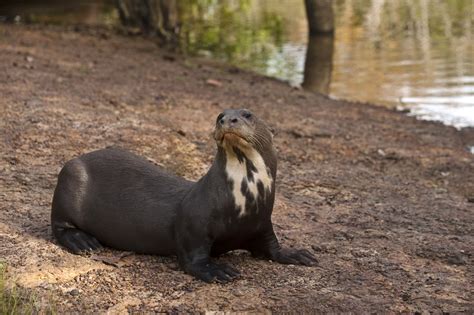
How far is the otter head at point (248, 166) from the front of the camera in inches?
173

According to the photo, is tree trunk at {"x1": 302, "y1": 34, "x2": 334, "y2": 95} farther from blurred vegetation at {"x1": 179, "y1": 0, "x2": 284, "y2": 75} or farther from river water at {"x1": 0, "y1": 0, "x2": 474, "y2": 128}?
blurred vegetation at {"x1": 179, "y1": 0, "x2": 284, "y2": 75}

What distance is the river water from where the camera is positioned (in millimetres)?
11789

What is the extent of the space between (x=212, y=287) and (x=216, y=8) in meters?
18.1

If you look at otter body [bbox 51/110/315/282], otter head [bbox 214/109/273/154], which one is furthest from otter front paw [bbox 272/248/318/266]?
otter head [bbox 214/109/273/154]

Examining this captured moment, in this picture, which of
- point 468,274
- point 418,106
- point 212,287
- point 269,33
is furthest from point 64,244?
point 269,33

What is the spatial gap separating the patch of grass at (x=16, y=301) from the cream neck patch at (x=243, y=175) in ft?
3.52

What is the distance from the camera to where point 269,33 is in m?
17.1

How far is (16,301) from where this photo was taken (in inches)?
160

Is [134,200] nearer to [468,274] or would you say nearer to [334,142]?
[468,274]

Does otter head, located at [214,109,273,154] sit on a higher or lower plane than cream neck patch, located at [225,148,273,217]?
higher

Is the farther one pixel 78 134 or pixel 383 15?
pixel 383 15

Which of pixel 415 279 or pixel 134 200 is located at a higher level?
pixel 134 200

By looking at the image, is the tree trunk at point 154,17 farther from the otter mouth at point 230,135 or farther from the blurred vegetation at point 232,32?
the otter mouth at point 230,135

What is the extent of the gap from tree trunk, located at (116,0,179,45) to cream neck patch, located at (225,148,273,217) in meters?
10.1
